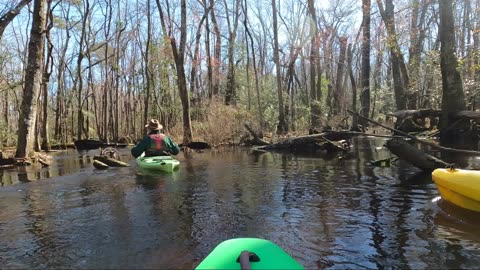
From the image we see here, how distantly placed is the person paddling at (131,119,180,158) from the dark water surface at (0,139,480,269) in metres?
1.92

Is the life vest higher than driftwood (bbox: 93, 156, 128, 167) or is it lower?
higher

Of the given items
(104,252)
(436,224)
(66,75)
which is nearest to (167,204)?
(104,252)

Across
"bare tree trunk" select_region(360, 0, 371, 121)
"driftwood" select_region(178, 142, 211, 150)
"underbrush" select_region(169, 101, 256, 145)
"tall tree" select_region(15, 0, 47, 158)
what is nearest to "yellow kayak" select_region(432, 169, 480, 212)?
"tall tree" select_region(15, 0, 47, 158)

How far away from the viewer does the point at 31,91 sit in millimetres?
15969

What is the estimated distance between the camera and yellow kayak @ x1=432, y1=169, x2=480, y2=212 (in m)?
6.00

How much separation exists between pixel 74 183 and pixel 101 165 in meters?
3.00

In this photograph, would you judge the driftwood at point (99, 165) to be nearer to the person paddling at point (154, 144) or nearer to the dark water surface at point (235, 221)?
the person paddling at point (154, 144)

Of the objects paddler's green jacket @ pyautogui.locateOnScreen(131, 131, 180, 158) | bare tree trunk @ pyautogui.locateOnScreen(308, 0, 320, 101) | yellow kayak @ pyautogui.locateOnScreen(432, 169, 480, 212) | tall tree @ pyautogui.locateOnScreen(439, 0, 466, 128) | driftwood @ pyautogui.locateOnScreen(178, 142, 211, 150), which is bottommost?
yellow kayak @ pyautogui.locateOnScreen(432, 169, 480, 212)

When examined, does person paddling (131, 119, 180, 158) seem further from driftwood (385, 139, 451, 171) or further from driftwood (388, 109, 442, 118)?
driftwood (388, 109, 442, 118)

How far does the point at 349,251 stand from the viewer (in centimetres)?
467

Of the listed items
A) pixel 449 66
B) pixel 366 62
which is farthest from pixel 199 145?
pixel 449 66

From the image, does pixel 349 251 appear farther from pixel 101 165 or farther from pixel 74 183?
pixel 101 165

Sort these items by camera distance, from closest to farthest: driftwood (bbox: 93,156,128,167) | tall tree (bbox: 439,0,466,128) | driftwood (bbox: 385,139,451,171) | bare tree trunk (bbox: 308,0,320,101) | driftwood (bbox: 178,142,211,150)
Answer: driftwood (bbox: 385,139,451,171) → driftwood (bbox: 93,156,128,167) → tall tree (bbox: 439,0,466,128) → driftwood (bbox: 178,142,211,150) → bare tree trunk (bbox: 308,0,320,101)

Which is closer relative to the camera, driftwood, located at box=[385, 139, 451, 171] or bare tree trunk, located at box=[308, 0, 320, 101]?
driftwood, located at box=[385, 139, 451, 171]
